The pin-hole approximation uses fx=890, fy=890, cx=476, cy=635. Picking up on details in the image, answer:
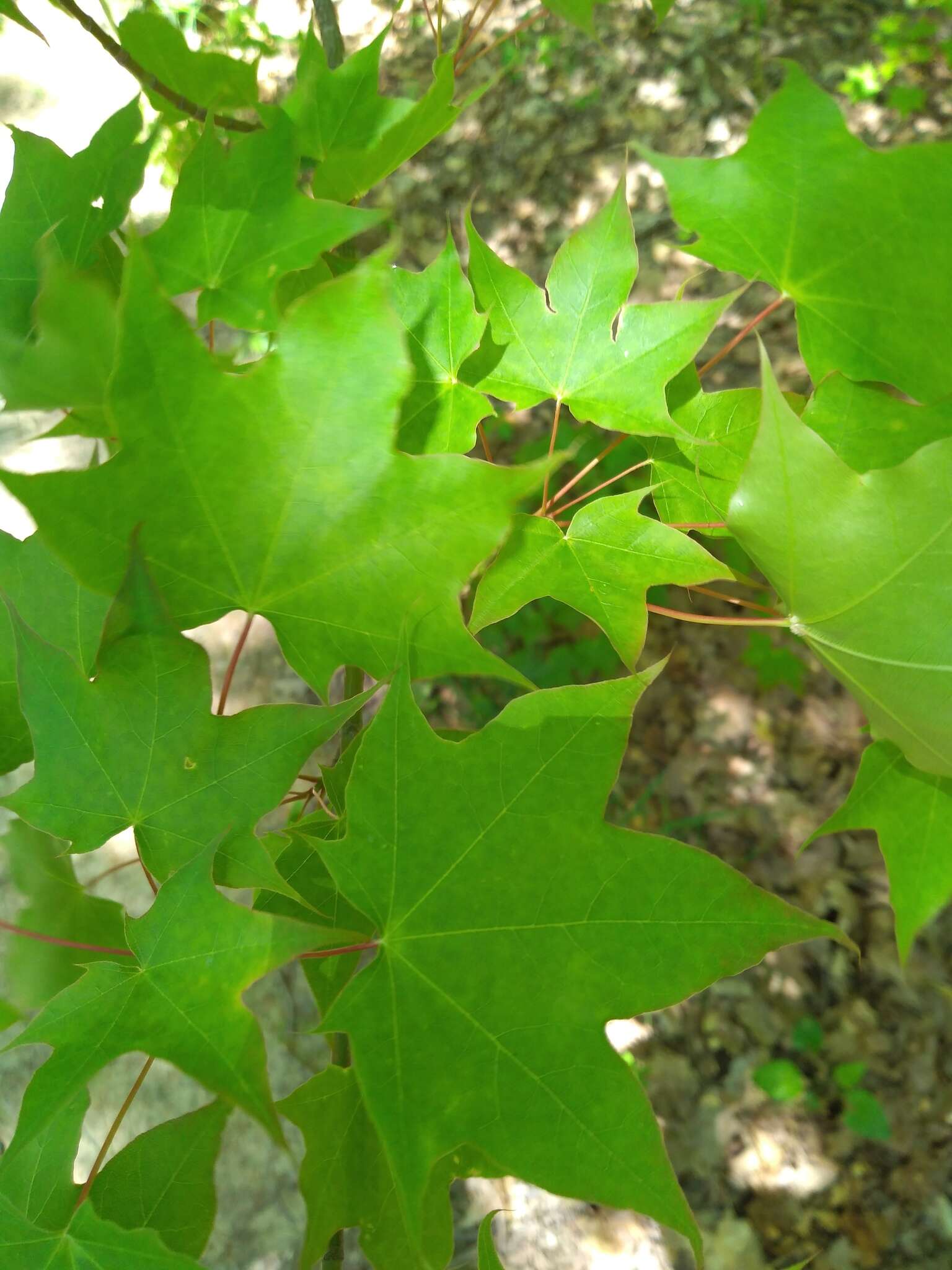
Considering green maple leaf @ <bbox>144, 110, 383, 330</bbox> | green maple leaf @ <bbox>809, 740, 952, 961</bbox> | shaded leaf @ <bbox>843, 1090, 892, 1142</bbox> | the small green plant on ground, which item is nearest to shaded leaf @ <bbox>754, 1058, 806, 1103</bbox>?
the small green plant on ground

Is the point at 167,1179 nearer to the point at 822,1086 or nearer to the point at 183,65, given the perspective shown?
the point at 183,65

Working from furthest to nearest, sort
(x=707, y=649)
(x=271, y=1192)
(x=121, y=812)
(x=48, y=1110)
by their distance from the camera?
(x=707, y=649), (x=271, y=1192), (x=121, y=812), (x=48, y=1110)

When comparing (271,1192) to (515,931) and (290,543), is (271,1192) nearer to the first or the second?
(515,931)

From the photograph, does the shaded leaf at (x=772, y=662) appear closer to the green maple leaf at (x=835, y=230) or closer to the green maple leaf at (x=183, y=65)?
the green maple leaf at (x=835, y=230)

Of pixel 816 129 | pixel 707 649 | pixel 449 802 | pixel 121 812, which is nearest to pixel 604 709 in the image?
pixel 449 802

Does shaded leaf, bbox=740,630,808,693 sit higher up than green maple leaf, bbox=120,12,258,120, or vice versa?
green maple leaf, bbox=120,12,258,120

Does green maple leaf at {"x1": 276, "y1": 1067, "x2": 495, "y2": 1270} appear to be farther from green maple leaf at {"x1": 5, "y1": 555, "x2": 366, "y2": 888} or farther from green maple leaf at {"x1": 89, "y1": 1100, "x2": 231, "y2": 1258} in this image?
green maple leaf at {"x1": 5, "y1": 555, "x2": 366, "y2": 888}

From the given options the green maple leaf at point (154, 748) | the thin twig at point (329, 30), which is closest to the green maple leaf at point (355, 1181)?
the green maple leaf at point (154, 748)

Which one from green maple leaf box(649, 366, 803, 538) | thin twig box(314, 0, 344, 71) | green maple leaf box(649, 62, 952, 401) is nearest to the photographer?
green maple leaf box(649, 62, 952, 401)
